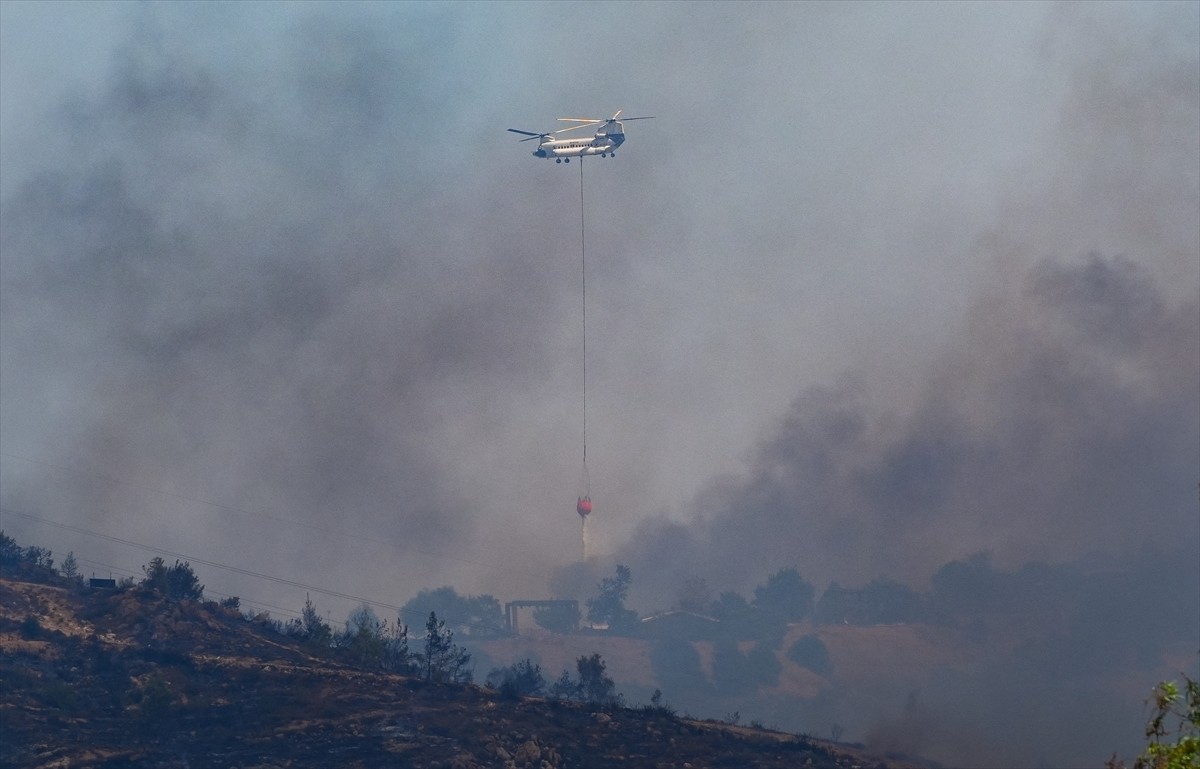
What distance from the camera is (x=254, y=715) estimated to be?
362ft

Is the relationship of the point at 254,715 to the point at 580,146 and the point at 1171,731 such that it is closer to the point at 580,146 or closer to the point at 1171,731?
the point at 580,146

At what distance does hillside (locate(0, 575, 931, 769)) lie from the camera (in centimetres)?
10381

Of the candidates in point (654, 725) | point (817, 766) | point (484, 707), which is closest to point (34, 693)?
point (484, 707)

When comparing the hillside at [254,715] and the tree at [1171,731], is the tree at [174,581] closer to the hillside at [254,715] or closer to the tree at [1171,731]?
the hillside at [254,715]

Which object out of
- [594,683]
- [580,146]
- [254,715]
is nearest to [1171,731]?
[254,715]

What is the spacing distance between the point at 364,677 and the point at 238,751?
17.8 meters

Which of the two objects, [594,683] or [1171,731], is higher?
[594,683]

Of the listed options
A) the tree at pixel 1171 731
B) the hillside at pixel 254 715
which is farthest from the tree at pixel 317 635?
the tree at pixel 1171 731

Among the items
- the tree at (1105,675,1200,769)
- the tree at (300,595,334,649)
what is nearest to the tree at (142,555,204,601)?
the tree at (300,595,334,649)

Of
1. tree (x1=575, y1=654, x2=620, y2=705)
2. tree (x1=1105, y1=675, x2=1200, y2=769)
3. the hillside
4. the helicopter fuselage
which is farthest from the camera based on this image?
tree (x1=575, y1=654, x2=620, y2=705)

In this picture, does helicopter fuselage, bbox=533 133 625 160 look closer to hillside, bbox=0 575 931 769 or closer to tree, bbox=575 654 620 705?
hillside, bbox=0 575 931 769

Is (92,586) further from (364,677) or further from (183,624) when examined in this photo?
(364,677)

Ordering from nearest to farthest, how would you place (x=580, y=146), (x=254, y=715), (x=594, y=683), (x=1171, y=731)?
(x=1171, y=731) → (x=254, y=715) → (x=580, y=146) → (x=594, y=683)

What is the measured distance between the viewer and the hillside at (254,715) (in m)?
104
